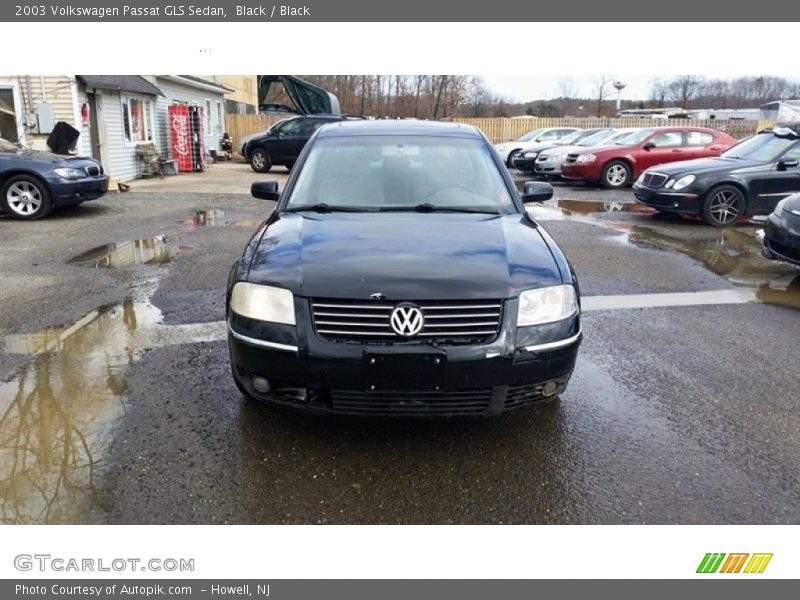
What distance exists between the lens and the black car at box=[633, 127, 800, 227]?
998cm

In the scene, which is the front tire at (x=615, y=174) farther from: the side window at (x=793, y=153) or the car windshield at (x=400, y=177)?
the car windshield at (x=400, y=177)

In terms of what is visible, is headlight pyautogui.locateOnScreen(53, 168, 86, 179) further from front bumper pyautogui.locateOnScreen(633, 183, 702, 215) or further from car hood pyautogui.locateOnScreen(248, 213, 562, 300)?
front bumper pyautogui.locateOnScreen(633, 183, 702, 215)

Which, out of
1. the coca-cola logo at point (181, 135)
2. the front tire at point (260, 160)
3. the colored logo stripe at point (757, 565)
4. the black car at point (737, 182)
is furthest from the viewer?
the front tire at point (260, 160)

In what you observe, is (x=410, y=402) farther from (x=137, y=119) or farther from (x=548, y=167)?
(x=137, y=119)

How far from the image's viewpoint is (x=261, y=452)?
10.4 ft

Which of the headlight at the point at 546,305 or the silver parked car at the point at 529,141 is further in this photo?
the silver parked car at the point at 529,141

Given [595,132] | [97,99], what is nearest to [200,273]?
[97,99]

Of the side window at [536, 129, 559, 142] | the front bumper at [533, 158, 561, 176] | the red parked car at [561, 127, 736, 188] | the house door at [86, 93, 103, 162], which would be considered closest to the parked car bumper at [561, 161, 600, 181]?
the red parked car at [561, 127, 736, 188]

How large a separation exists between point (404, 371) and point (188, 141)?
2000 cm

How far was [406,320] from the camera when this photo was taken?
281 cm

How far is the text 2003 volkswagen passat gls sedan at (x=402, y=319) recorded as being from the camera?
9.23 ft

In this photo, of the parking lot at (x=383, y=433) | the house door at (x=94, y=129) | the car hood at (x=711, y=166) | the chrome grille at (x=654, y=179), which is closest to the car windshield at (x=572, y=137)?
the chrome grille at (x=654, y=179)

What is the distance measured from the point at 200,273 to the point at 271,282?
4.19 metres

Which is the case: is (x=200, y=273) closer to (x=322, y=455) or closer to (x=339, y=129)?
(x=339, y=129)
